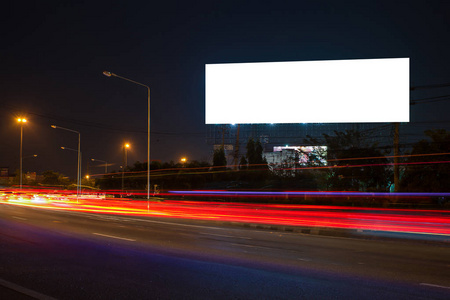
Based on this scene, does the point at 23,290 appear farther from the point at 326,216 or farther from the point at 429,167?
the point at 429,167

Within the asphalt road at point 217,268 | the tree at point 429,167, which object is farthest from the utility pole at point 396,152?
the asphalt road at point 217,268

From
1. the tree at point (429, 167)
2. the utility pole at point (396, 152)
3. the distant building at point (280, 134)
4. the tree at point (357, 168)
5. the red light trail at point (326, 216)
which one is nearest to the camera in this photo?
the red light trail at point (326, 216)

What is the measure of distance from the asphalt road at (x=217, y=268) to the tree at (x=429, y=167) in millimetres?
20669

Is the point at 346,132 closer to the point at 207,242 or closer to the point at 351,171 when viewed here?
the point at 351,171

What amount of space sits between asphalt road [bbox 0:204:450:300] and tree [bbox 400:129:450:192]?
67.8ft

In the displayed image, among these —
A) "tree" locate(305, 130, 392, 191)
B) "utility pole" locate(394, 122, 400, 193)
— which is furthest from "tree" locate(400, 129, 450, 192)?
"tree" locate(305, 130, 392, 191)

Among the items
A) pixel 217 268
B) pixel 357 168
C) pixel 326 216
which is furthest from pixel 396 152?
pixel 217 268

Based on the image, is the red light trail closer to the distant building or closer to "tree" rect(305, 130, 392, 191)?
"tree" rect(305, 130, 392, 191)

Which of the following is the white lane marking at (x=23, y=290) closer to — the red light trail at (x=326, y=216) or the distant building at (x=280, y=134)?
the red light trail at (x=326, y=216)

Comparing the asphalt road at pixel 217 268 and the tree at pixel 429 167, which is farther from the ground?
the tree at pixel 429 167

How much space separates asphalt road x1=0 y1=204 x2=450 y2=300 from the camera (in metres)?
6.59

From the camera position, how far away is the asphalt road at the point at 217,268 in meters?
6.59

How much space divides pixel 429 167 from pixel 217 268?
29234 mm

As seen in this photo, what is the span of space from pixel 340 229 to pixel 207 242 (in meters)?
6.56
